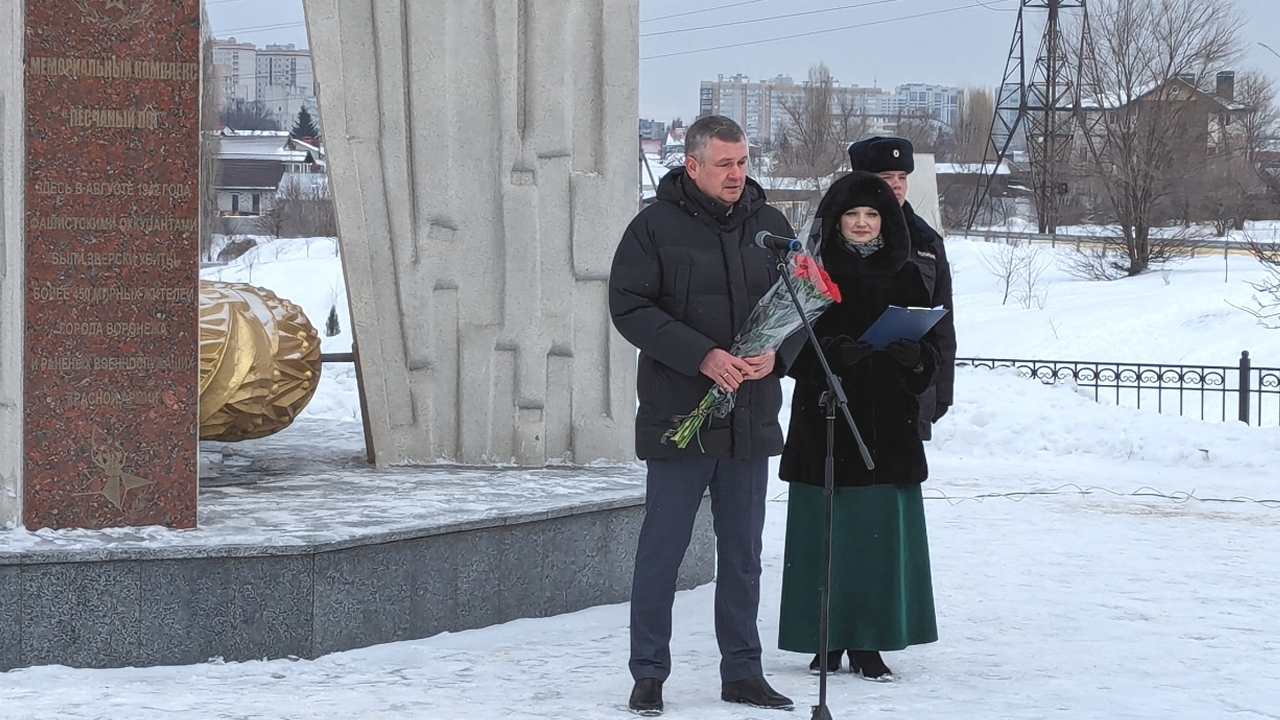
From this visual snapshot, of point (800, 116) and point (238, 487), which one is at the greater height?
point (800, 116)

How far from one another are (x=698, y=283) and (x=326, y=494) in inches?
88.0

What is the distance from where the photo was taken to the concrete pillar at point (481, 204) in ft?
21.6

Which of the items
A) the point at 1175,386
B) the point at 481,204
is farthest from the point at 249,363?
the point at 1175,386

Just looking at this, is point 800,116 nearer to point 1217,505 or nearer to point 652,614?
point 1217,505

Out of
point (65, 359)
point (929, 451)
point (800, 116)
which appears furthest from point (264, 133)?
point (65, 359)

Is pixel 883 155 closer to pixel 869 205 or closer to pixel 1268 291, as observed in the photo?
pixel 869 205

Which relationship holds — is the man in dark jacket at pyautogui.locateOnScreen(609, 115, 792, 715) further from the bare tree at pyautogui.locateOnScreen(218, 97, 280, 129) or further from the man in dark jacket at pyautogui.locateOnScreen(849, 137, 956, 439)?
the bare tree at pyautogui.locateOnScreen(218, 97, 280, 129)

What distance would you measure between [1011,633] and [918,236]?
158 cm

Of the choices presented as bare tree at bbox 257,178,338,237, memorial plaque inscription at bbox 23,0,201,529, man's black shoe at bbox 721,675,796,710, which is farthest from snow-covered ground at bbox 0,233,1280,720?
bare tree at bbox 257,178,338,237

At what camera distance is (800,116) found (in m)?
38.5

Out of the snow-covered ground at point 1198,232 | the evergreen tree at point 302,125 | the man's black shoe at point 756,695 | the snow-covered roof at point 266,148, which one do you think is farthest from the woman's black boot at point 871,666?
the evergreen tree at point 302,125

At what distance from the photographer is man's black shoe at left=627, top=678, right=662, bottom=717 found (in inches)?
174

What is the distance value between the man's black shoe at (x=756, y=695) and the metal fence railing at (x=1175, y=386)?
883 centimetres

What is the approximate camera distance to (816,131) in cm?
3644
